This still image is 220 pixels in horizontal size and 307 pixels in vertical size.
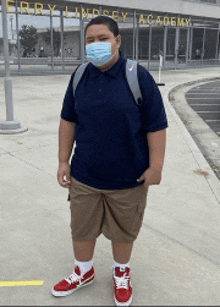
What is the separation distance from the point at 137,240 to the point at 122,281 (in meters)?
0.77

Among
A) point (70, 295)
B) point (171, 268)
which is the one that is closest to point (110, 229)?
point (70, 295)

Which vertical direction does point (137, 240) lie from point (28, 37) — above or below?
below

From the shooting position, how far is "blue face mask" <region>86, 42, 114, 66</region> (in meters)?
2.02

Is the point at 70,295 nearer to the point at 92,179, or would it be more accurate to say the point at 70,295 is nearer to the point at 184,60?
the point at 92,179

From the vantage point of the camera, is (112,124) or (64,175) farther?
(64,175)

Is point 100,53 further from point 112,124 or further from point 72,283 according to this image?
point 72,283

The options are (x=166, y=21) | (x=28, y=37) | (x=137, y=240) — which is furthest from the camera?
(x=166, y=21)

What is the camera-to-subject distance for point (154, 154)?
7.09 ft

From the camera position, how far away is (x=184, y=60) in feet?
89.2

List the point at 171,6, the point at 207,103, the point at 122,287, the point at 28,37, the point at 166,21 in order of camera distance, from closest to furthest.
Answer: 1. the point at 122,287
2. the point at 207,103
3. the point at 28,37
4. the point at 171,6
5. the point at 166,21

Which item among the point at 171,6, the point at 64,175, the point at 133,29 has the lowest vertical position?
the point at 64,175

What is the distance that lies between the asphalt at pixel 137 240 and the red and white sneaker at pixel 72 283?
0.04m

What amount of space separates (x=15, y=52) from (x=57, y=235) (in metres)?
18.1

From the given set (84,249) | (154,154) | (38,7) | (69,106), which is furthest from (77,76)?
(38,7)
